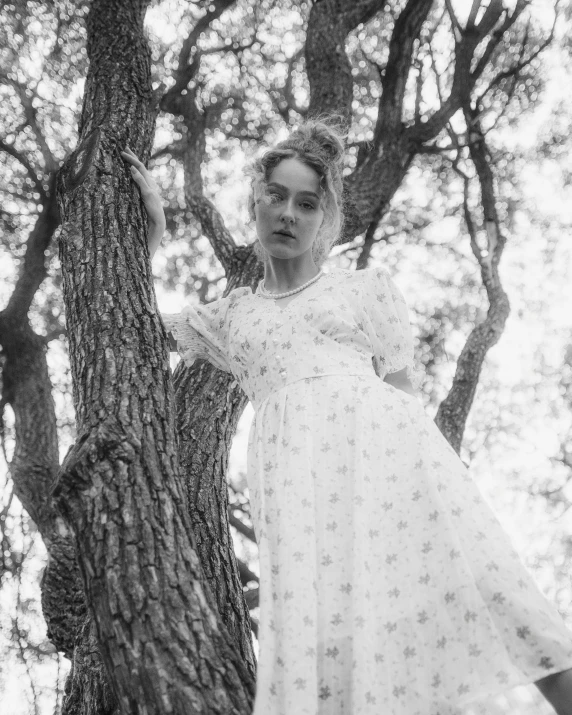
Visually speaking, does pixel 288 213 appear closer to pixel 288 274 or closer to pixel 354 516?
pixel 288 274

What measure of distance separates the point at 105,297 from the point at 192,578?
84 cm

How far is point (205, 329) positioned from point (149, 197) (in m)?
0.50

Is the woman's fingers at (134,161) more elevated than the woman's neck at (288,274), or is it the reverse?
the woman's fingers at (134,161)

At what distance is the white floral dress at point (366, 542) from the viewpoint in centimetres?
139

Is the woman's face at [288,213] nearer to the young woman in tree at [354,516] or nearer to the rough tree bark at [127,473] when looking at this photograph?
the young woman in tree at [354,516]

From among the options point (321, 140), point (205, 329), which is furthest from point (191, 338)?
point (321, 140)

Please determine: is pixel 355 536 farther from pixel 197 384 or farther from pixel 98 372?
pixel 197 384

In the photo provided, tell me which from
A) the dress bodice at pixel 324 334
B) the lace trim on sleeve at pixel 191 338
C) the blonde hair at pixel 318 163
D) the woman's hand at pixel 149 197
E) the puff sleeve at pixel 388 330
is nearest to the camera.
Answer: the dress bodice at pixel 324 334

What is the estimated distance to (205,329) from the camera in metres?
2.44

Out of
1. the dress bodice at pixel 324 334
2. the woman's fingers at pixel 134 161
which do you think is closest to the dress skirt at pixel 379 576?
the dress bodice at pixel 324 334

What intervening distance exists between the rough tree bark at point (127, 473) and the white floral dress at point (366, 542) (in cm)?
18

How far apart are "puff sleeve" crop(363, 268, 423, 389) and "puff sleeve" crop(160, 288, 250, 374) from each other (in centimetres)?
52

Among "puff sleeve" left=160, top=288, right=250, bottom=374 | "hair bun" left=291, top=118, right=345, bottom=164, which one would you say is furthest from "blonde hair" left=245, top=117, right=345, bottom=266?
"puff sleeve" left=160, top=288, right=250, bottom=374

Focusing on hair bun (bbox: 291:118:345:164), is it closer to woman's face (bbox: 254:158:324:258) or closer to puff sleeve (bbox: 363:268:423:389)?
woman's face (bbox: 254:158:324:258)
